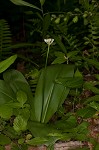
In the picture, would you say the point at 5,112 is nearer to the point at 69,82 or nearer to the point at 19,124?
the point at 19,124

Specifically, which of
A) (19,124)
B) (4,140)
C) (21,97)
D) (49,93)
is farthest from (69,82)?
(4,140)

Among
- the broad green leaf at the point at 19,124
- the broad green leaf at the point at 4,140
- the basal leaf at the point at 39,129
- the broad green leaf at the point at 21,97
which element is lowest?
the broad green leaf at the point at 4,140

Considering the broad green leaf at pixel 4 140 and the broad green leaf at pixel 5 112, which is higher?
the broad green leaf at pixel 5 112

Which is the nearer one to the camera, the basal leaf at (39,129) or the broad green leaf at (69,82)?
the basal leaf at (39,129)

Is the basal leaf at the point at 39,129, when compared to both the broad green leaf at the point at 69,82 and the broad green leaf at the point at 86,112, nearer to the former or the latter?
the broad green leaf at the point at 86,112

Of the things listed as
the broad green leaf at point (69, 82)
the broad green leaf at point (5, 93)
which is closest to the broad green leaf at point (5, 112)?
the broad green leaf at point (5, 93)

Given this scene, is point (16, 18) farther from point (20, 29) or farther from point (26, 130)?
point (26, 130)
